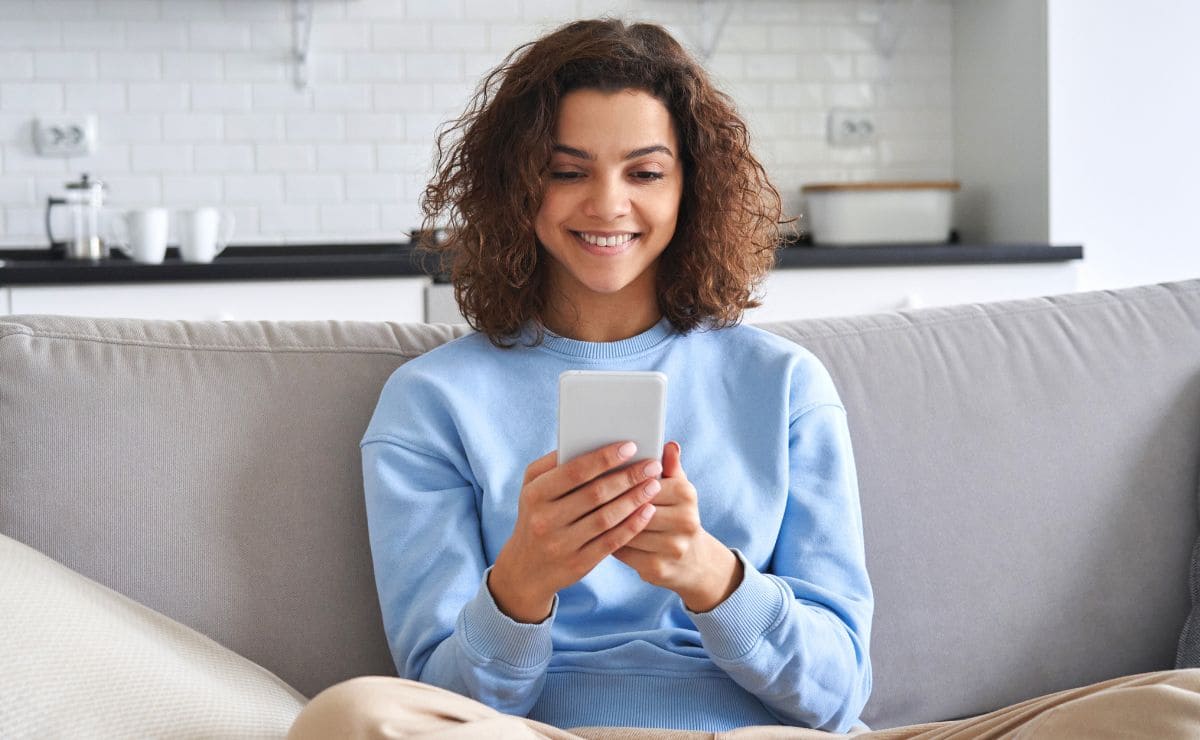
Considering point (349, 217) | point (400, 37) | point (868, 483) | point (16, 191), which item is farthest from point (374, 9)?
point (868, 483)

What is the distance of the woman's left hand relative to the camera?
1166 millimetres

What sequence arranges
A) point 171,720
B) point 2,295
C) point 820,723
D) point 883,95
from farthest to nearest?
1. point 883,95
2. point 2,295
3. point 820,723
4. point 171,720

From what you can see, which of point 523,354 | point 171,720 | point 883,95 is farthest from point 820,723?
point 883,95

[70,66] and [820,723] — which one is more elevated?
[70,66]

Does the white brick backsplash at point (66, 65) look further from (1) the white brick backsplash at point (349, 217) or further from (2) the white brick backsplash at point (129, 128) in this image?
(1) the white brick backsplash at point (349, 217)

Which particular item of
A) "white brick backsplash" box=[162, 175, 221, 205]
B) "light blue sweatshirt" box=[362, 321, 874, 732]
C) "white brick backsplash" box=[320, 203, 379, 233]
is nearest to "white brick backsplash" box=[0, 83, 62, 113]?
"white brick backsplash" box=[162, 175, 221, 205]

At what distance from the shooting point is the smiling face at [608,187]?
1416 mm

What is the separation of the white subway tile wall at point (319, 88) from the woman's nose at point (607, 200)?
216 cm

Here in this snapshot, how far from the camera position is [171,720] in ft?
3.75

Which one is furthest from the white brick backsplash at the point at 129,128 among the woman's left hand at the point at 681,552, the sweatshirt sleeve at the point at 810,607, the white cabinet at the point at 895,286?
the woman's left hand at the point at 681,552

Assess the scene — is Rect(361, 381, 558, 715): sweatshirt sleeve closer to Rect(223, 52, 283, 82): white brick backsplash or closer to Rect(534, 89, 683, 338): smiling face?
Rect(534, 89, 683, 338): smiling face

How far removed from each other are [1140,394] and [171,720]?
127 centimetres

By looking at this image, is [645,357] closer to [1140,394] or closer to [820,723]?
[820,723]

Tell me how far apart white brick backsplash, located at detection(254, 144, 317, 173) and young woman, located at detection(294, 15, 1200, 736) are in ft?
7.03
